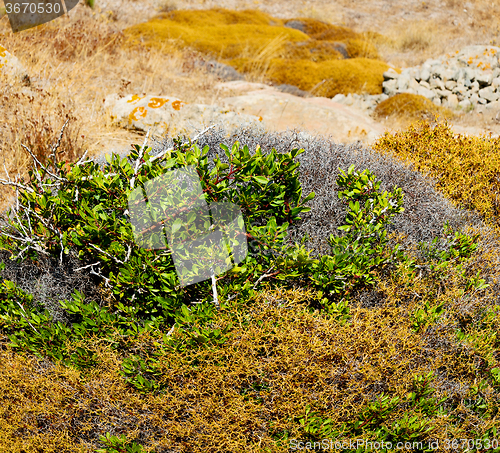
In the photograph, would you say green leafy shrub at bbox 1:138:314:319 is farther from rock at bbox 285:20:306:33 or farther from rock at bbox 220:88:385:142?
rock at bbox 285:20:306:33

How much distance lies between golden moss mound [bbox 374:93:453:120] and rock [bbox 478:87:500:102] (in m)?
1.93

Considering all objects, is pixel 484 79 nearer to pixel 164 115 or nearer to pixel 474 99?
pixel 474 99

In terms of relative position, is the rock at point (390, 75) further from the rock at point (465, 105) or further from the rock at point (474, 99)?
the rock at point (474, 99)

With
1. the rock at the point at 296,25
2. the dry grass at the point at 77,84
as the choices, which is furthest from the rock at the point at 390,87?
the rock at the point at 296,25

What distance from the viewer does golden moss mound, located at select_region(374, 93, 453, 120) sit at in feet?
26.9

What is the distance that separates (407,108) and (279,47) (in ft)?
18.8

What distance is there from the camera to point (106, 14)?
13352mm

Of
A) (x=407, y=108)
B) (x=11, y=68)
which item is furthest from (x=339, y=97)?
(x=11, y=68)

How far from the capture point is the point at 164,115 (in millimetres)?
5445

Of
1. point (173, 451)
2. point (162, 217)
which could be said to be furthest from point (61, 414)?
point (162, 217)

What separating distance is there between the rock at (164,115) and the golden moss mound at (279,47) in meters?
3.87

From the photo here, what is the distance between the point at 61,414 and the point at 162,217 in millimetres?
1198

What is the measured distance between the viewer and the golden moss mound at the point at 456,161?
12.3 ft

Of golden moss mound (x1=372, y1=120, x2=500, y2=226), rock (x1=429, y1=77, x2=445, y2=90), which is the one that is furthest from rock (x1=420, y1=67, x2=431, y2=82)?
golden moss mound (x1=372, y1=120, x2=500, y2=226)
